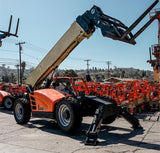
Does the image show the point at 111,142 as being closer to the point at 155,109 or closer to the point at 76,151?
the point at 76,151

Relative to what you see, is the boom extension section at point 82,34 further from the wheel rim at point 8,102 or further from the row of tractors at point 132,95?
the wheel rim at point 8,102

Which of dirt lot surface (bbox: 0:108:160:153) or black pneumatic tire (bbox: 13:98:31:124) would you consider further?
A: black pneumatic tire (bbox: 13:98:31:124)

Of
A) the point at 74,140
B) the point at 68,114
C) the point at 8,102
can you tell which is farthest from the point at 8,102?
the point at 74,140

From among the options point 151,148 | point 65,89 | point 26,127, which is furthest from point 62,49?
point 151,148

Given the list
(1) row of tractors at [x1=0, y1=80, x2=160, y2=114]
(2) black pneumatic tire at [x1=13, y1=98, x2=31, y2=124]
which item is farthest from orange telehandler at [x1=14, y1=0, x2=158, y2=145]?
(1) row of tractors at [x1=0, y1=80, x2=160, y2=114]

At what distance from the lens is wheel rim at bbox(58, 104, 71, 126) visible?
674 centimetres

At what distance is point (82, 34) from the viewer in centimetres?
770

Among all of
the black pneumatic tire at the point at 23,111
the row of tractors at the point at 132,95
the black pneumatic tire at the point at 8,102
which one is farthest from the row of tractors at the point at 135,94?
the black pneumatic tire at the point at 8,102

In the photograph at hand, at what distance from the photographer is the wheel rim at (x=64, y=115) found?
6.74m

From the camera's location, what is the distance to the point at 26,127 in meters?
7.81

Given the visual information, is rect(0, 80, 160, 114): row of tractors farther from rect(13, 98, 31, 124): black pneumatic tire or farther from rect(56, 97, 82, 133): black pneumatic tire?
rect(56, 97, 82, 133): black pneumatic tire

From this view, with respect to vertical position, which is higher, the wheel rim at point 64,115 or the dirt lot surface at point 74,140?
the wheel rim at point 64,115

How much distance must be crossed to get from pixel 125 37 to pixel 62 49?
2484 millimetres

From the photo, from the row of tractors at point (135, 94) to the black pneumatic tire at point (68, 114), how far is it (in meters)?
4.71
